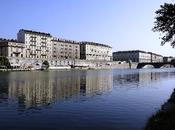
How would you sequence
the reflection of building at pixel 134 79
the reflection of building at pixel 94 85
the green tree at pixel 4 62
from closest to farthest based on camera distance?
the reflection of building at pixel 94 85, the reflection of building at pixel 134 79, the green tree at pixel 4 62

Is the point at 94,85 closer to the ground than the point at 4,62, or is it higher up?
closer to the ground

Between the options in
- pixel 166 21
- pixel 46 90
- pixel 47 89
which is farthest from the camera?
pixel 47 89

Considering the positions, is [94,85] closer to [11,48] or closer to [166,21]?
[166,21]

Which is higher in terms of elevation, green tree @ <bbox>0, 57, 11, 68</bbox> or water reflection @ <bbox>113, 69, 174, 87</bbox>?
green tree @ <bbox>0, 57, 11, 68</bbox>

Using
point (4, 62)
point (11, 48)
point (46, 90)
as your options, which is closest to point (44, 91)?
point (46, 90)

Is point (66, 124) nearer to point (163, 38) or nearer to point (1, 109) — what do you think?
point (1, 109)

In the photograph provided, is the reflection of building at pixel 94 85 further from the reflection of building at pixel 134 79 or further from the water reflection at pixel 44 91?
the reflection of building at pixel 134 79

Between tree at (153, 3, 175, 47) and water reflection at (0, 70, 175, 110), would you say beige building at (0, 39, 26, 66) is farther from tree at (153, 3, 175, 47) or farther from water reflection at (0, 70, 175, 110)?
tree at (153, 3, 175, 47)

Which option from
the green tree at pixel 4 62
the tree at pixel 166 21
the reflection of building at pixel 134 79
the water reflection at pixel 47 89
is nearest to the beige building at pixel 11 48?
the green tree at pixel 4 62

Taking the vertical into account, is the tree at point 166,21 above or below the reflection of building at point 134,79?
above

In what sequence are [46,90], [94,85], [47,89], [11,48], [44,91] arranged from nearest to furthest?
[44,91], [46,90], [47,89], [94,85], [11,48]

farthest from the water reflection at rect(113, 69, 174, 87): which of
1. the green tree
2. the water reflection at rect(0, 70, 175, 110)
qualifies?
the green tree

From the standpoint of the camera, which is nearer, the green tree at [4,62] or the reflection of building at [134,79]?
the reflection of building at [134,79]


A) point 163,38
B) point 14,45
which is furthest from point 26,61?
point 163,38
